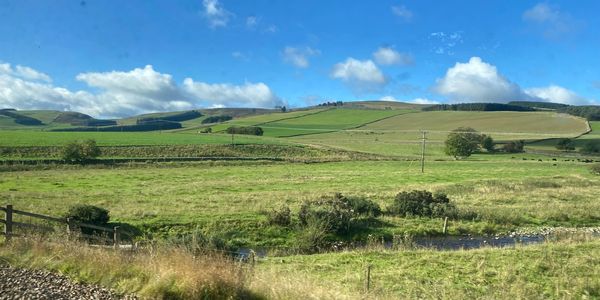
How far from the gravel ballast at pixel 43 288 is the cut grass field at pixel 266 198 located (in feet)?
46.7

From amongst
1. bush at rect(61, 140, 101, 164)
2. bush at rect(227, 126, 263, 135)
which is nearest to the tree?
bush at rect(227, 126, 263, 135)

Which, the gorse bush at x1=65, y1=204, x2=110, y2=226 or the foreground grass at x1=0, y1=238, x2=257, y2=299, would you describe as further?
the gorse bush at x1=65, y1=204, x2=110, y2=226

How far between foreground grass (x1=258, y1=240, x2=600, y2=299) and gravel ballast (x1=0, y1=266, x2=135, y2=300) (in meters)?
4.32

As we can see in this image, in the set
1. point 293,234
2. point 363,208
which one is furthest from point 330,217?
point 363,208

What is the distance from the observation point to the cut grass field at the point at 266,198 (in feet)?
84.8

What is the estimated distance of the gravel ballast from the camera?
813cm

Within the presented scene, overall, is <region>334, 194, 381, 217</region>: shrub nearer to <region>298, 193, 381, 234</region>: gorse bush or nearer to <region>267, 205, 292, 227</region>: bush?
<region>298, 193, 381, 234</region>: gorse bush

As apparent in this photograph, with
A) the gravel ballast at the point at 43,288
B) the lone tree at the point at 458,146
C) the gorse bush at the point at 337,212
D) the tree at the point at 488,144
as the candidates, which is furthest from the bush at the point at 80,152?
the tree at the point at 488,144

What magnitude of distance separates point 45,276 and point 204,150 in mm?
83421

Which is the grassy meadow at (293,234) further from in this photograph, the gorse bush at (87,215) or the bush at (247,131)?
the bush at (247,131)

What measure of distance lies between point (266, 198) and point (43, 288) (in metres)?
26.5

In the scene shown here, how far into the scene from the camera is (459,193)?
40.8 metres

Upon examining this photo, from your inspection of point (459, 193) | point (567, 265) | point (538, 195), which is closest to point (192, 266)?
point (567, 265)

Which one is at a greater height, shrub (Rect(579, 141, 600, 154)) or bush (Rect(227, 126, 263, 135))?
bush (Rect(227, 126, 263, 135))
